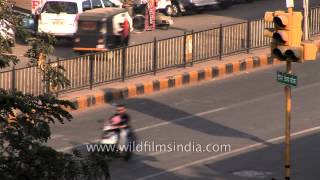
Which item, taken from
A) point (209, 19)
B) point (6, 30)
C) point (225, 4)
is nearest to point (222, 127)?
point (6, 30)

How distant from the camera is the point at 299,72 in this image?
2400 centimetres

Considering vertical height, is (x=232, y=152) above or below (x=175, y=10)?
below

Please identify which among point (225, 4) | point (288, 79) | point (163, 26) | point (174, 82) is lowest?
point (174, 82)

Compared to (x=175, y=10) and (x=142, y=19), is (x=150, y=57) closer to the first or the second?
(x=142, y=19)

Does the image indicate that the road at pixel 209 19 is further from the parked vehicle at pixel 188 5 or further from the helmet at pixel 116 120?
the helmet at pixel 116 120

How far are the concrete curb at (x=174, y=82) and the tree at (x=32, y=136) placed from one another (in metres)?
14.4

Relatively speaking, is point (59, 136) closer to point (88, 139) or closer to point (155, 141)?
point (88, 139)

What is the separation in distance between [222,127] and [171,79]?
4.63 m

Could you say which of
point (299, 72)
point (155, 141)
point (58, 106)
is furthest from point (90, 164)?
point (299, 72)

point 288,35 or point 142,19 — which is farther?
point 142,19

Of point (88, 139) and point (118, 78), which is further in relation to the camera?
point (118, 78)

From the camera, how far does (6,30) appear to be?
570cm

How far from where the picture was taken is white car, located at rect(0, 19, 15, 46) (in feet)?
18.7

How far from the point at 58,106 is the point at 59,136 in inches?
483
